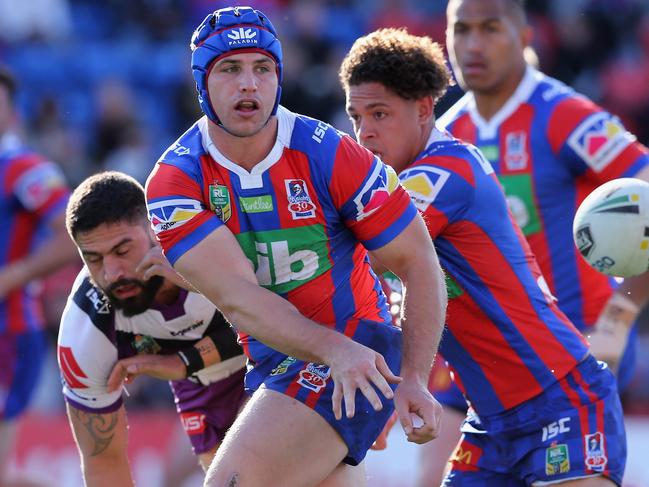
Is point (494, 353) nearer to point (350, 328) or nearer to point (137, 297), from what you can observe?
point (350, 328)

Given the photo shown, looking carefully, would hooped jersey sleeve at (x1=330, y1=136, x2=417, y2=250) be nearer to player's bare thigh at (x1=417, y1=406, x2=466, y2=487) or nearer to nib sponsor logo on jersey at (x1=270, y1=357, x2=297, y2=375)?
nib sponsor logo on jersey at (x1=270, y1=357, x2=297, y2=375)

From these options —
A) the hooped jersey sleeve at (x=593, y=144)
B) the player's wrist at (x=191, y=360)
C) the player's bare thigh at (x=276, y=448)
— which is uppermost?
the hooped jersey sleeve at (x=593, y=144)

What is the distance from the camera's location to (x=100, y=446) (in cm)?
542

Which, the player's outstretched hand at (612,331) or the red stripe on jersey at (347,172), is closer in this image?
the red stripe on jersey at (347,172)

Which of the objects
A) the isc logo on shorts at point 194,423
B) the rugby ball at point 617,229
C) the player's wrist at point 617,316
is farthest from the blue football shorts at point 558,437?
the isc logo on shorts at point 194,423

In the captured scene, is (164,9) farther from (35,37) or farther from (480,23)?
(480,23)

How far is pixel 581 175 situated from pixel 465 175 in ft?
5.07

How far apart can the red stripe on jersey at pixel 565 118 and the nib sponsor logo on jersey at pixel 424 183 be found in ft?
5.01

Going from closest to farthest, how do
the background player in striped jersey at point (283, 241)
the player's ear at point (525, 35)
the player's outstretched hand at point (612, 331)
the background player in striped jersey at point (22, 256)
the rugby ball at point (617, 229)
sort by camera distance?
the background player in striped jersey at point (283, 241) < the rugby ball at point (617, 229) < the player's outstretched hand at point (612, 331) < the player's ear at point (525, 35) < the background player in striped jersey at point (22, 256)

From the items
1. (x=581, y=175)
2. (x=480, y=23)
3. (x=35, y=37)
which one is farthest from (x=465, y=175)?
(x=35, y=37)

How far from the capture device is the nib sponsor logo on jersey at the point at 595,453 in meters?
4.79

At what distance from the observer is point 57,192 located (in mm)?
7809

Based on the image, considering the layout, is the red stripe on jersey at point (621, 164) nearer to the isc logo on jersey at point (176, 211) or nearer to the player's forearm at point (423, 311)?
the player's forearm at point (423, 311)

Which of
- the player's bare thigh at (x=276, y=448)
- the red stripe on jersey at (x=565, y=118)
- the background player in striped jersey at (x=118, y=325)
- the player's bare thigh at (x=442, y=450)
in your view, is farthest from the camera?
the player's bare thigh at (x=442, y=450)
